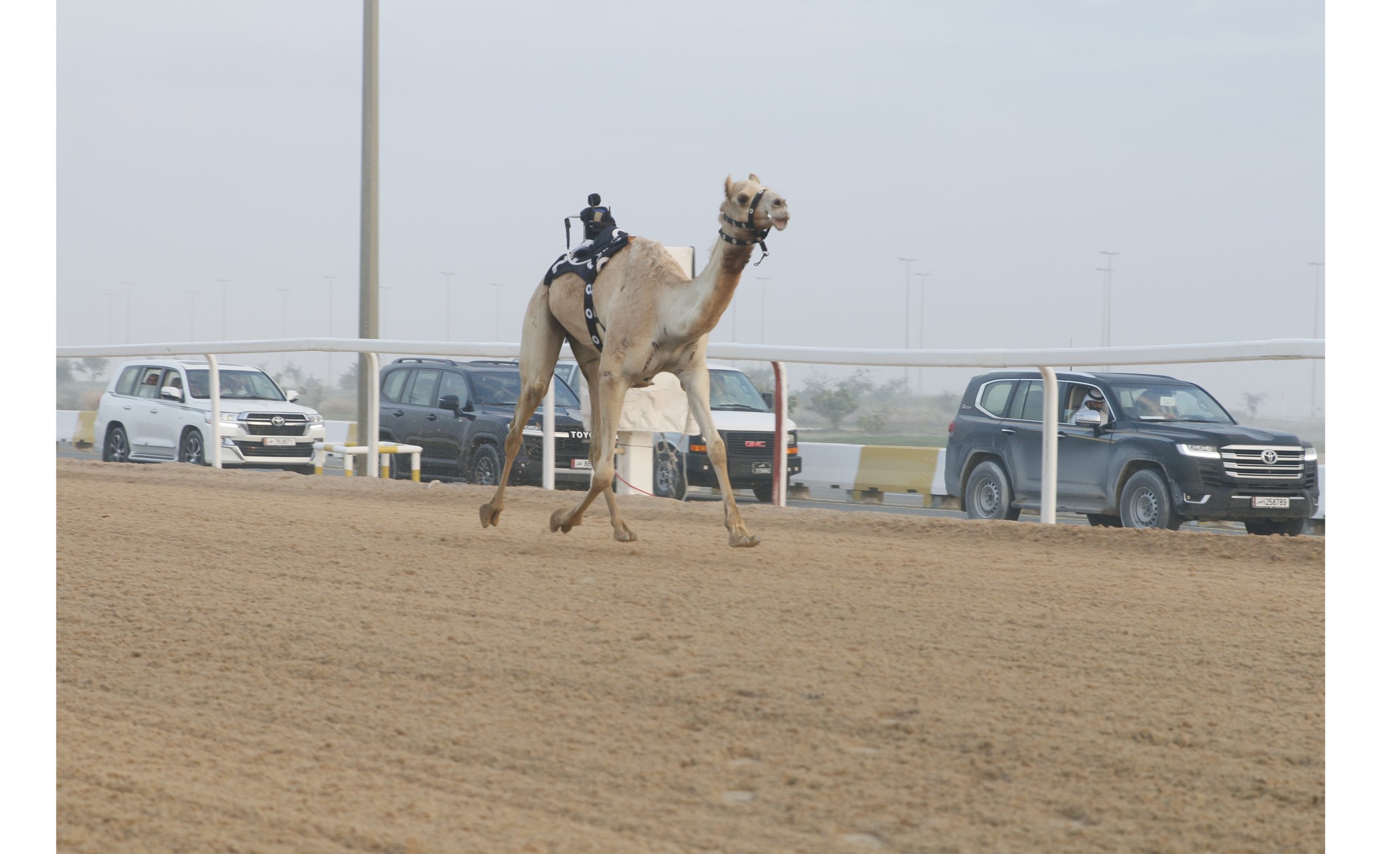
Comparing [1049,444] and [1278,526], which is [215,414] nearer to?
[1049,444]

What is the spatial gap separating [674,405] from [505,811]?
893cm

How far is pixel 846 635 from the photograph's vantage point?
5969 mm

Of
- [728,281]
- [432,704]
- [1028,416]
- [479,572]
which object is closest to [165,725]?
[432,704]

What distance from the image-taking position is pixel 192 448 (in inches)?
738

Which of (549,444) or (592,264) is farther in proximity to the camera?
(549,444)

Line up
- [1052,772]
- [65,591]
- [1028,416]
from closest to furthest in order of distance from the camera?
[1052,772] → [65,591] → [1028,416]

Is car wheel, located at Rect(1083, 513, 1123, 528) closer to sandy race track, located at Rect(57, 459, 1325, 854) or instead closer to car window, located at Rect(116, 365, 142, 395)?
sandy race track, located at Rect(57, 459, 1325, 854)

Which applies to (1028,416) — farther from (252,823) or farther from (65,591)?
(252,823)

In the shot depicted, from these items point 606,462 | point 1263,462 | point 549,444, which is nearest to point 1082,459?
point 1263,462

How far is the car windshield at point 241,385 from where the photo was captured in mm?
19562

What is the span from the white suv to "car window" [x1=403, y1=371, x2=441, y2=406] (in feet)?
6.54

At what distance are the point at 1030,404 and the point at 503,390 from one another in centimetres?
713

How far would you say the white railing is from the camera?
927 cm

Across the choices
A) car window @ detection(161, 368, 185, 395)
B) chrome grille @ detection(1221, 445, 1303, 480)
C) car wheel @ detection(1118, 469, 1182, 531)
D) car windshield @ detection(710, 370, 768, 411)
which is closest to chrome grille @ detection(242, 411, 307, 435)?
car window @ detection(161, 368, 185, 395)
